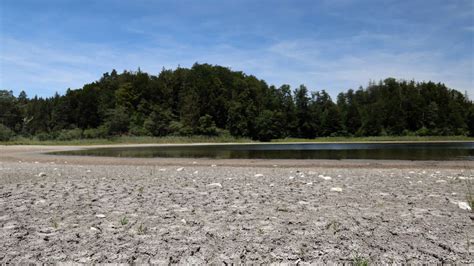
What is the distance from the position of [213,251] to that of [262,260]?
63 centimetres

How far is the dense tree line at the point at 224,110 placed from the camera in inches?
3960

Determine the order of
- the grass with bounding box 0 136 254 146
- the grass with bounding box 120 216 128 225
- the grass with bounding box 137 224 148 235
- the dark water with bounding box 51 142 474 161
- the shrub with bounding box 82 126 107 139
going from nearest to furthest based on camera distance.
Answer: the grass with bounding box 137 224 148 235 < the grass with bounding box 120 216 128 225 < the dark water with bounding box 51 142 474 161 < the grass with bounding box 0 136 254 146 < the shrub with bounding box 82 126 107 139

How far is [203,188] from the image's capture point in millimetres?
8828

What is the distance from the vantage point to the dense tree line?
10057 centimetres

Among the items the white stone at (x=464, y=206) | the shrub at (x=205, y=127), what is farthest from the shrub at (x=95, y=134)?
the white stone at (x=464, y=206)

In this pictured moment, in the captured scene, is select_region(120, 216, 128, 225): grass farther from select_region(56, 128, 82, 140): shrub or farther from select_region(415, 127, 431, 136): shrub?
select_region(415, 127, 431, 136): shrub

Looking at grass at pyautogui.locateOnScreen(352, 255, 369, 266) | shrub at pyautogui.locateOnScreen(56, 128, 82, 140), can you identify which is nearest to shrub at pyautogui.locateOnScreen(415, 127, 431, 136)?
shrub at pyautogui.locateOnScreen(56, 128, 82, 140)

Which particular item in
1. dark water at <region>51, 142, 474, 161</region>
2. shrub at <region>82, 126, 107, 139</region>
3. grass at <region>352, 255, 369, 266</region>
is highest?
shrub at <region>82, 126, 107, 139</region>

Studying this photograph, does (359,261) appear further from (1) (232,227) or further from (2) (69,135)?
(2) (69,135)

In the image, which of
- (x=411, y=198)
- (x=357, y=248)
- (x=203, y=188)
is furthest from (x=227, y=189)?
(x=357, y=248)

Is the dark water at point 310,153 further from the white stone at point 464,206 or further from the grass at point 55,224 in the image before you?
the grass at point 55,224

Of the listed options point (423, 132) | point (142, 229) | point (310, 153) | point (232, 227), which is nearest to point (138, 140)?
point (310, 153)

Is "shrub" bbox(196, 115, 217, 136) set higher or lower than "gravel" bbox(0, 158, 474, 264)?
higher

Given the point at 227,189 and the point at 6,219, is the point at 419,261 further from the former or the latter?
the point at 6,219
